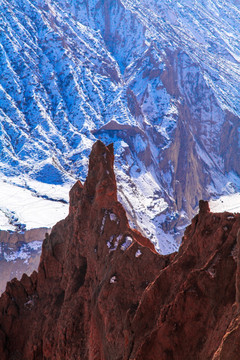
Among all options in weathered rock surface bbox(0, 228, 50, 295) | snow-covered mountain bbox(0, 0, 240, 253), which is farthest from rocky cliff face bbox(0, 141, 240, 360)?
snow-covered mountain bbox(0, 0, 240, 253)

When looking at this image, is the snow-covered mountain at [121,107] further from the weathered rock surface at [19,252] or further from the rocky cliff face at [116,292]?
the rocky cliff face at [116,292]

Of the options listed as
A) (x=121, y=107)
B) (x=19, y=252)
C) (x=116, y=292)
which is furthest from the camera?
(x=121, y=107)

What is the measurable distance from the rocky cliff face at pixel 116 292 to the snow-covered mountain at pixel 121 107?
72.5 meters

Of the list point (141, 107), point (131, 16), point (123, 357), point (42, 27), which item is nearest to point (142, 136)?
point (141, 107)

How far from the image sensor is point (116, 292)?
22328mm

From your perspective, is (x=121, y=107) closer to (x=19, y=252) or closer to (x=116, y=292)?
(x=19, y=252)

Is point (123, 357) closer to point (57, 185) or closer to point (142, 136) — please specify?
point (57, 185)

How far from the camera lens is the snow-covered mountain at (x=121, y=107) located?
123 m

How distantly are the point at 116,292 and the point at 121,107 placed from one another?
410ft

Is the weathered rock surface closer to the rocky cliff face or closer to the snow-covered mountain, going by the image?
the snow-covered mountain

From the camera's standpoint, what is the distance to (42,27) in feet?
522

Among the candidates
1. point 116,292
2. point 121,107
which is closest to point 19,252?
point 121,107

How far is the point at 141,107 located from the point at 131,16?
47.2 m

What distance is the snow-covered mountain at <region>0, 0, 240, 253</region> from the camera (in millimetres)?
123375
